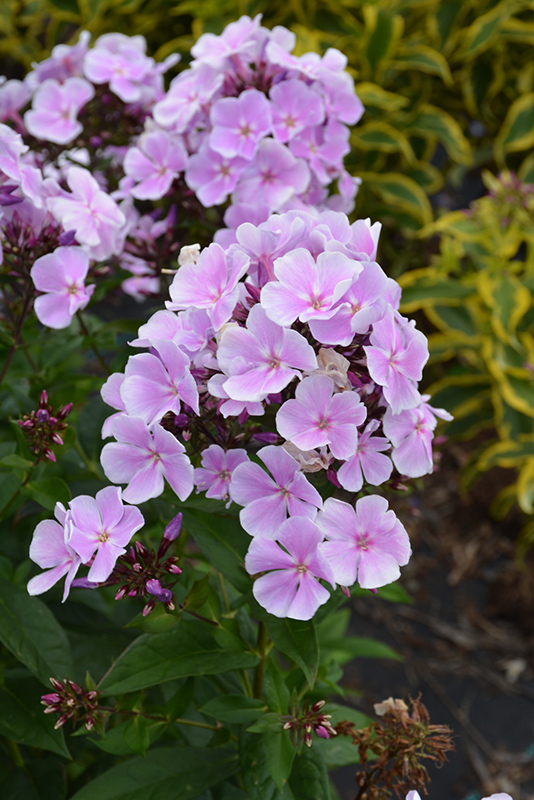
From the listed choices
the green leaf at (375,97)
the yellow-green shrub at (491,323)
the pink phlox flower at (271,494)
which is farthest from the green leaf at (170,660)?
the green leaf at (375,97)

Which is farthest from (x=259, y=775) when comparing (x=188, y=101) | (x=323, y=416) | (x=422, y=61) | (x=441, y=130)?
(x=422, y=61)

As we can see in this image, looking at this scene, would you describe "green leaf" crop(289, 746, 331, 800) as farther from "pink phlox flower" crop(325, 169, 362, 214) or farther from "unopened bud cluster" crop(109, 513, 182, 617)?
"pink phlox flower" crop(325, 169, 362, 214)

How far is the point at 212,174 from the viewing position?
135cm

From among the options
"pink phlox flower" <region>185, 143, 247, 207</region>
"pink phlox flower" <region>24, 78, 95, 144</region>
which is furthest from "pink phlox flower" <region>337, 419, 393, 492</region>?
"pink phlox flower" <region>24, 78, 95, 144</region>

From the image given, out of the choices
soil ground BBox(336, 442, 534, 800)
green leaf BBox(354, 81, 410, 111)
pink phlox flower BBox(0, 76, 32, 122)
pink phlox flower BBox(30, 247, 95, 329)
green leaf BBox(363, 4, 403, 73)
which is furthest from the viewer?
green leaf BBox(363, 4, 403, 73)

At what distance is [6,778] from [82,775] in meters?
0.17

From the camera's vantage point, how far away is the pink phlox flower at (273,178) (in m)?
1.30

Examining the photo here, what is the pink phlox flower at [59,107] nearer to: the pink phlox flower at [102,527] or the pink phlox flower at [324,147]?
the pink phlox flower at [324,147]

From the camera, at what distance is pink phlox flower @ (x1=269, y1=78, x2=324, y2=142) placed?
130cm

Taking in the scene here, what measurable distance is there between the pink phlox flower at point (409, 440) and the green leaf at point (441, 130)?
2562 millimetres

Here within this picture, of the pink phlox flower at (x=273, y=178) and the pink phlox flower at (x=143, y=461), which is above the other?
the pink phlox flower at (x=273, y=178)

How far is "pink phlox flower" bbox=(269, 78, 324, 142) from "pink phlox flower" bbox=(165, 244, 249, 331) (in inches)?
19.8

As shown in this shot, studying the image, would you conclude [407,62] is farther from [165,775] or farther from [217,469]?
[165,775]

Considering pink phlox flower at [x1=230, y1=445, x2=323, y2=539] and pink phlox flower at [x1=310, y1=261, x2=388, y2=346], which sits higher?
pink phlox flower at [x1=310, y1=261, x2=388, y2=346]
